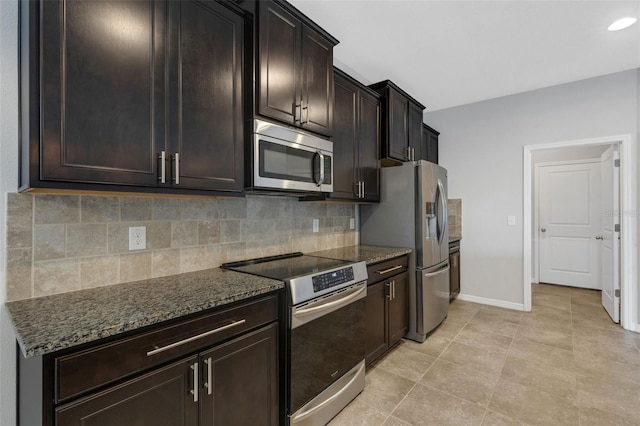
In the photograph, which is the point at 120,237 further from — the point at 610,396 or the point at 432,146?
the point at 432,146

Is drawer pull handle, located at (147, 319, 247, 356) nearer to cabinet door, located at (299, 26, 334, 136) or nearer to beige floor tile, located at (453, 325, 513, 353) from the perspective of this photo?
cabinet door, located at (299, 26, 334, 136)

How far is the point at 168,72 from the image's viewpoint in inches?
55.3

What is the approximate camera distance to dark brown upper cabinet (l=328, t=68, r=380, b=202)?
2543 millimetres

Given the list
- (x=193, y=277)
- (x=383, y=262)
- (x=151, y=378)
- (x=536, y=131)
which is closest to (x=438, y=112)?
(x=536, y=131)

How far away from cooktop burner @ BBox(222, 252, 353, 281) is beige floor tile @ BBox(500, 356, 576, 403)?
1.67 meters

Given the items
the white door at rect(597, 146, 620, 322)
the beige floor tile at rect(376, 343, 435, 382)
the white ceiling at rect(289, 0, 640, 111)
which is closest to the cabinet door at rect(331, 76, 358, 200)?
the white ceiling at rect(289, 0, 640, 111)

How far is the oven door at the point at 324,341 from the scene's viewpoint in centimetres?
163

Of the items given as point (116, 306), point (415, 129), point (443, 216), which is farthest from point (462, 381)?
point (415, 129)

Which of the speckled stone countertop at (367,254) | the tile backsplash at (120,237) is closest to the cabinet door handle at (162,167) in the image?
the tile backsplash at (120,237)

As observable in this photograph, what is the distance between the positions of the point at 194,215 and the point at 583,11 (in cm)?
319

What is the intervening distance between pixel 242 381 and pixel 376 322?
1.35m

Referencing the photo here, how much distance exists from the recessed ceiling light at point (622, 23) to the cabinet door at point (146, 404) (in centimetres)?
378

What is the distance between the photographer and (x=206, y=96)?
156cm

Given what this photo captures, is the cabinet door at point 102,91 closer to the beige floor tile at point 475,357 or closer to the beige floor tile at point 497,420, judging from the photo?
the beige floor tile at point 497,420
